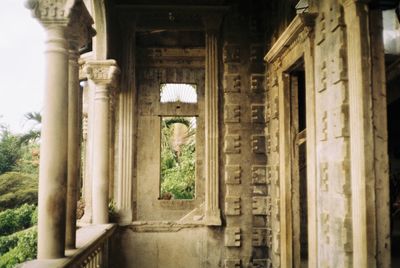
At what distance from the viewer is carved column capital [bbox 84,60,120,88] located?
6492 mm

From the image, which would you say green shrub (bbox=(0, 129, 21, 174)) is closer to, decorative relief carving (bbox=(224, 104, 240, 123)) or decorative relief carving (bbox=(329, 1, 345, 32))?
decorative relief carving (bbox=(224, 104, 240, 123))

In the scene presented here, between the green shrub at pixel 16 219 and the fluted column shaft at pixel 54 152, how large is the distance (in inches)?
656

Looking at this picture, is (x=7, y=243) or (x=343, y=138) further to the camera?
(x=7, y=243)

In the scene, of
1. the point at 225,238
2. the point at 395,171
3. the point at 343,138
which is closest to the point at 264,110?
the point at 225,238

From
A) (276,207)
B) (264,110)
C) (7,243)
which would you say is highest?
(264,110)

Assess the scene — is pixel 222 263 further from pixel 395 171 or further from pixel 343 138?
pixel 395 171

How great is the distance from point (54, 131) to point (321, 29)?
3195 mm

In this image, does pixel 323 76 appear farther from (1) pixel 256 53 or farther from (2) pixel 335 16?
(1) pixel 256 53

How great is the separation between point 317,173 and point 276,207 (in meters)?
1.98

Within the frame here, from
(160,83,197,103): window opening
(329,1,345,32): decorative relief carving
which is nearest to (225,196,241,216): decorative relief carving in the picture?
(329,1,345,32): decorative relief carving

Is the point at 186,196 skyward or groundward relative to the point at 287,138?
groundward

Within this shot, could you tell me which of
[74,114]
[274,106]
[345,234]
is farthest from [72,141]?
[274,106]

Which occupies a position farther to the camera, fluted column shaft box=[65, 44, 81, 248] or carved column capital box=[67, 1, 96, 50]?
fluted column shaft box=[65, 44, 81, 248]

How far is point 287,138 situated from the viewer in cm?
597
